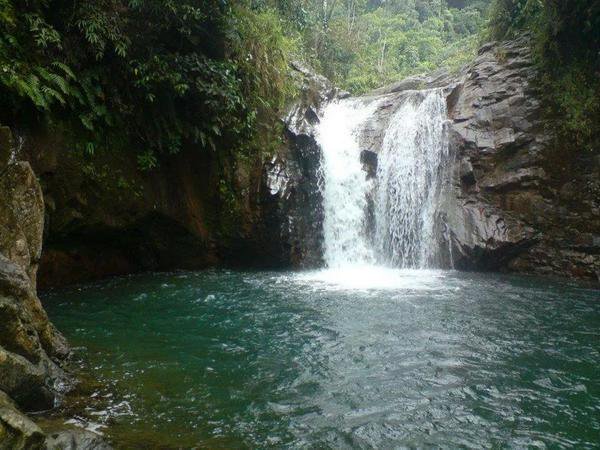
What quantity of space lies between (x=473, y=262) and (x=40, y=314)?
30.4 ft

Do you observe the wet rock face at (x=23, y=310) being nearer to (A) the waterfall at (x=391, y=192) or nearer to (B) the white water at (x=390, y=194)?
(B) the white water at (x=390, y=194)

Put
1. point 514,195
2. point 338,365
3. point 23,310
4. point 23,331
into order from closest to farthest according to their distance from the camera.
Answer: point 23,331 < point 23,310 < point 338,365 < point 514,195

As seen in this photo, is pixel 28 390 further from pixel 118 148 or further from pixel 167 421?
pixel 118 148

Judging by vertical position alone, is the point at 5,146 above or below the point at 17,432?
above

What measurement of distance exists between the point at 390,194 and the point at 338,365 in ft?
26.1

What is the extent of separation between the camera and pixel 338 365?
197 inches

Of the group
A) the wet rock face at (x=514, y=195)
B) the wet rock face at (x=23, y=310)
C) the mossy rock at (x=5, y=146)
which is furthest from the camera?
the wet rock face at (x=514, y=195)

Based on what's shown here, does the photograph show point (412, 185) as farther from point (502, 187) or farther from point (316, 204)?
point (316, 204)

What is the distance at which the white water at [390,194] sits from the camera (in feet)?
38.5

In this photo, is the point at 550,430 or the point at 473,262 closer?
the point at 550,430

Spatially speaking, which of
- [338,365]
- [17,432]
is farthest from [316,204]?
[17,432]

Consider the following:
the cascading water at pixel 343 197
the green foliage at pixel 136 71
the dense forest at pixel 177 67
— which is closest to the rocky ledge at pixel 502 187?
the cascading water at pixel 343 197

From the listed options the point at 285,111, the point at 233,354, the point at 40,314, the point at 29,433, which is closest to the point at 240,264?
the point at 285,111

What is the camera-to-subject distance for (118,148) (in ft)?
30.8
